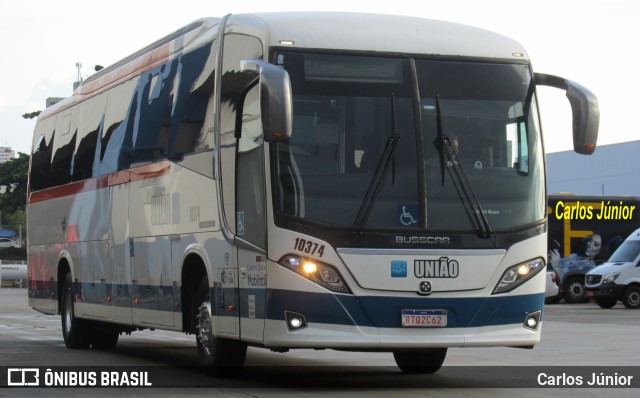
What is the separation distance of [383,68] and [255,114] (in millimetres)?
1237

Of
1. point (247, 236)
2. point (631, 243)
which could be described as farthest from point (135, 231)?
point (631, 243)

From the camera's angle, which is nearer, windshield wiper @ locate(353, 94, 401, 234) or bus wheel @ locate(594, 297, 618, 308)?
windshield wiper @ locate(353, 94, 401, 234)

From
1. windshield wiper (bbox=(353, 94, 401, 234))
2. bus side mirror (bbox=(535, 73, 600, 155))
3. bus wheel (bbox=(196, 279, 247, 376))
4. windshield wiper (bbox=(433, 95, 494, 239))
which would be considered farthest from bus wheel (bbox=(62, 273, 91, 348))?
bus side mirror (bbox=(535, 73, 600, 155))

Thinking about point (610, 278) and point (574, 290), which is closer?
point (610, 278)

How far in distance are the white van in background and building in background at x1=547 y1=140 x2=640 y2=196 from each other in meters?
45.1

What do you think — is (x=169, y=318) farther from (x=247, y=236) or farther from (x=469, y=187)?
(x=469, y=187)

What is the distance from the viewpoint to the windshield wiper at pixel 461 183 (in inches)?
474

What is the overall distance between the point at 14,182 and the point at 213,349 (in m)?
69.5

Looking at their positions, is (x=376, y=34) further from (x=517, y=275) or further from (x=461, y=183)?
(x=517, y=275)

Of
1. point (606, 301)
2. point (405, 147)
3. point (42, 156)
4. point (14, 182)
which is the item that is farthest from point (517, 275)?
point (14, 182)

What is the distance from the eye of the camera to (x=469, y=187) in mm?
12086

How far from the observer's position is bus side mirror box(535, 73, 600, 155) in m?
12.4

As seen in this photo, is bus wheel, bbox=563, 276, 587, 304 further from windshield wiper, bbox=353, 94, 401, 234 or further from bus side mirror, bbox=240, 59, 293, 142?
bus side mirror, bbox=240, 59, 293, 142

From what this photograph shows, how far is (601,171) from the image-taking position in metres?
90.6
